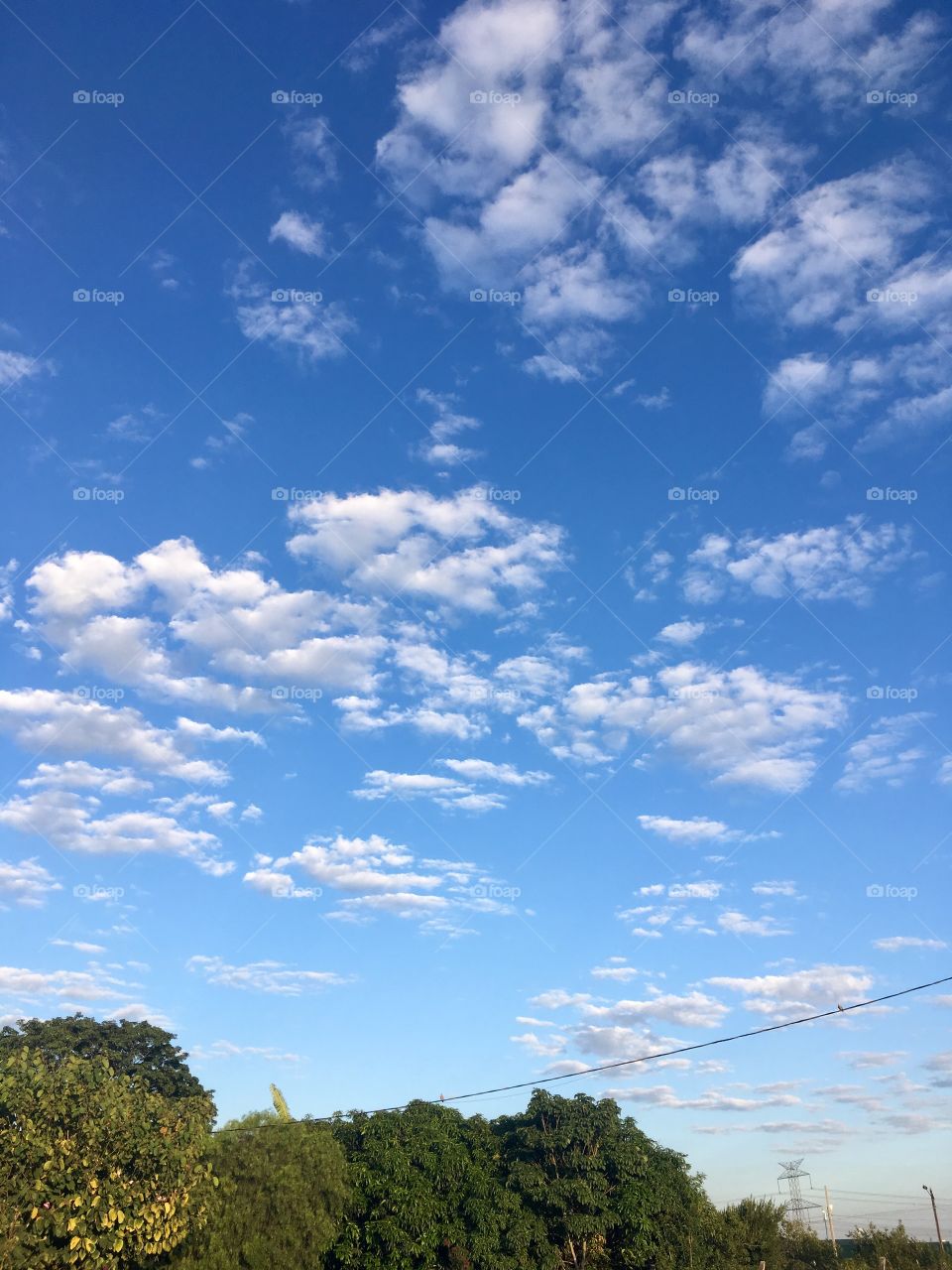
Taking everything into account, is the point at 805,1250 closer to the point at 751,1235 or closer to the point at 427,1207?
the point at 751,1235

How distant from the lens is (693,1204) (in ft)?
116

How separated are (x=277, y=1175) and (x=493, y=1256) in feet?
26.2

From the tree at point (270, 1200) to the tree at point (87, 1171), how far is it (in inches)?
168

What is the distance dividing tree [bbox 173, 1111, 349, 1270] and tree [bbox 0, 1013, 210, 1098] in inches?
896

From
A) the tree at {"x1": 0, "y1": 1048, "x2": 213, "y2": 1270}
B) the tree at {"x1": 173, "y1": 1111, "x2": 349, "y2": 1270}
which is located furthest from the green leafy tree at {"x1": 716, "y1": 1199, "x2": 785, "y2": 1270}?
the tree at {"x1": 0, "y1": 1048, "x2": 213, "y2": 1270}

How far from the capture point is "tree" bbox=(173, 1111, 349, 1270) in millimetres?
26672

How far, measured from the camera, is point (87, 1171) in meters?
20.4

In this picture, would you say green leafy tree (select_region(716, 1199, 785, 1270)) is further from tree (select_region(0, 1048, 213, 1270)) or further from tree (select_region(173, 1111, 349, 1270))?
tree (select_region(0, 1048, 213, 1270))

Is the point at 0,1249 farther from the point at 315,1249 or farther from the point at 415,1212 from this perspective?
the point at 415,1212

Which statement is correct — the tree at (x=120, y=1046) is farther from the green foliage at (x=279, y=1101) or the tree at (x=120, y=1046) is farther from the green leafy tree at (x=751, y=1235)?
the green leafy tree at (x=751, y=1235)

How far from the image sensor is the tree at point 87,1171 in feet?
63.6

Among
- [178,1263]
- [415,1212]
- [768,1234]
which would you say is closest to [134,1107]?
[178,1263]

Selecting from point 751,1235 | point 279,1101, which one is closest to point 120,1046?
point 279,1101

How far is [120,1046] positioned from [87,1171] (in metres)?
37.4
